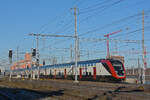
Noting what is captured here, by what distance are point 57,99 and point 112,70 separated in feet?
72.8

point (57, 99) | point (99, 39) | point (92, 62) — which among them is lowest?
point (57, 99)

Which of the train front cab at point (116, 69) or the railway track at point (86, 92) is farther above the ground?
the train front cab at point (116, 69)

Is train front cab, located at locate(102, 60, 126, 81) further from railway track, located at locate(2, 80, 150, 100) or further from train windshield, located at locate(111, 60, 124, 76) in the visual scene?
railway track, located at locate(2, 80, 150, 100)

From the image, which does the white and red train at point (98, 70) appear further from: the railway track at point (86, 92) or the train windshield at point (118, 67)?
the railway track at point (86, 92)

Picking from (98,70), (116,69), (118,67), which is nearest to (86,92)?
(116,69)

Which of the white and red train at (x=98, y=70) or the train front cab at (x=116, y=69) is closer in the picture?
the train front cab at (x=116, y=69)

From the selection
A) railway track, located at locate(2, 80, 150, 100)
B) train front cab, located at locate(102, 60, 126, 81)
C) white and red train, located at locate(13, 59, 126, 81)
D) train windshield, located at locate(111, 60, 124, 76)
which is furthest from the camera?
train windshield, located at locate(111, 60, 124, 76)

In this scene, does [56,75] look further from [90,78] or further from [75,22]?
[75,22]

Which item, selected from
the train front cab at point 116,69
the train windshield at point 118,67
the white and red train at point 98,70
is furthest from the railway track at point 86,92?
the train windshield at point 118,67

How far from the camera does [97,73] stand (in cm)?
3897

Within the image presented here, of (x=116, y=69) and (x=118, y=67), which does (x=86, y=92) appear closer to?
(x=116, y=69)

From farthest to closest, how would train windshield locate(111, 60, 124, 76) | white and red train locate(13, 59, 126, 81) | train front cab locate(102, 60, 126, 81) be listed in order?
train windshield locate(111, 60, 124, 76)
white and red train locate(13, 59, 126, 81)
train front cab locate(102, 60, 126, 81)

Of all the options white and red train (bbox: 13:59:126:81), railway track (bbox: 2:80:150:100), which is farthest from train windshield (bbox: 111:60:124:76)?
railway track (bbox: 2:80:150:100)

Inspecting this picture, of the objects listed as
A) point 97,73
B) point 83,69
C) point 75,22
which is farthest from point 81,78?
point 75,22
